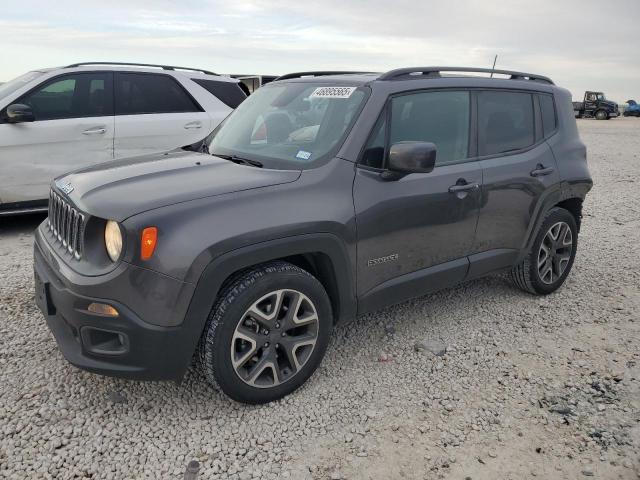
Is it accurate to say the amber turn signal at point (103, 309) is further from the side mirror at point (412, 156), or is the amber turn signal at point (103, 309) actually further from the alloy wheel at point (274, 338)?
the side mirror at point (412, 156)

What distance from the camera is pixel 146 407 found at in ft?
9.40

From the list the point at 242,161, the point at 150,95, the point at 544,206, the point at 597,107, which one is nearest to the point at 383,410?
the point at 242,161

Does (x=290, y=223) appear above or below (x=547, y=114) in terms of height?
below

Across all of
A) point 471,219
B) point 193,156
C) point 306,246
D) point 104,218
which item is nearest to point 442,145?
point 471,219

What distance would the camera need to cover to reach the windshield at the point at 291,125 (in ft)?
10.2

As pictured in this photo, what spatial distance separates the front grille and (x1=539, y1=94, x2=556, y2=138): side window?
11.5 ft

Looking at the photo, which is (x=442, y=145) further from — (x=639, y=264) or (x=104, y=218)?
(x=639, y=264)

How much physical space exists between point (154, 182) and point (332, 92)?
1286 millimetres

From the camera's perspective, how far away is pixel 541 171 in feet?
13.4

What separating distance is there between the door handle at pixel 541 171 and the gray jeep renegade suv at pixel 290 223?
13 millimetres

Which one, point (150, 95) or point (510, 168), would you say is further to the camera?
point (150, 95)

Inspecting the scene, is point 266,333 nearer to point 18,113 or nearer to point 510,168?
point 510,168

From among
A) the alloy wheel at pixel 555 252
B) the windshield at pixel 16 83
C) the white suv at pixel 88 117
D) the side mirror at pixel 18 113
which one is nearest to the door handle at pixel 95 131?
the white suv at pixel 88 117

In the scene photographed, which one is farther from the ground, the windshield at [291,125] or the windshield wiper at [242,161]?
the windshield at [291,125]
